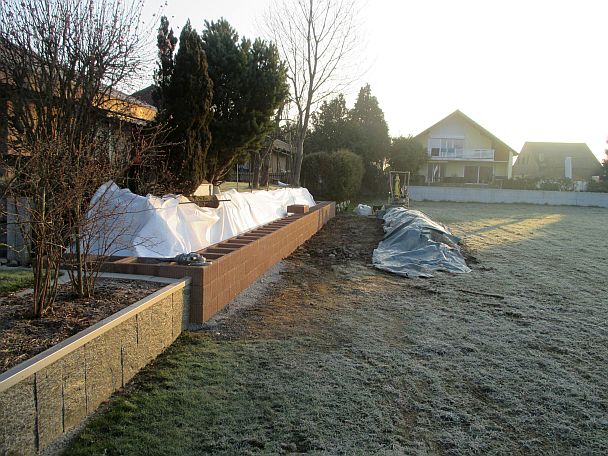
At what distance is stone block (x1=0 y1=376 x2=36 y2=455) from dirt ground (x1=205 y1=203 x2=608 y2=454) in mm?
1838

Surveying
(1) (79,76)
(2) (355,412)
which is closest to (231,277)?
(2) (355,412)

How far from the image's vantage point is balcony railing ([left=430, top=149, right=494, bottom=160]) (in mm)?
43438

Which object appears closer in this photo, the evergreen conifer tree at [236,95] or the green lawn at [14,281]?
the green lawn at [14,281]

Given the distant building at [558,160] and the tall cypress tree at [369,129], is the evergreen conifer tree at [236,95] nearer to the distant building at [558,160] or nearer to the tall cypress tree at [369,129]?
the tall cypress tree at [369,129]

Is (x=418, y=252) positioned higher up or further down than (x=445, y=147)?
further down

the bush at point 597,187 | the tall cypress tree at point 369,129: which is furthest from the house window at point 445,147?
the bush at point 597,187

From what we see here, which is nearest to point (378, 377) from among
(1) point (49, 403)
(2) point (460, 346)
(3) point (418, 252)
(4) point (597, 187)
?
(2) point (460, 346)

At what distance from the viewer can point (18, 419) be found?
268cm

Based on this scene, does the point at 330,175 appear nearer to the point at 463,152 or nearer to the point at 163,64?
the point at 163,64

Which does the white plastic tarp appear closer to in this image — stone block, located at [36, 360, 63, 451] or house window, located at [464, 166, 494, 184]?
stone block, located at [36, 360, 63, 451]

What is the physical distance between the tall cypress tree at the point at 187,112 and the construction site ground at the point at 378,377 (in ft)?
10.4

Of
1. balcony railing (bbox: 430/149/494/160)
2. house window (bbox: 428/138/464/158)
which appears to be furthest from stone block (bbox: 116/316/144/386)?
house window (bbox: 428/138/464/158)

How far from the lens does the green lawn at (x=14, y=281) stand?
16.1ft

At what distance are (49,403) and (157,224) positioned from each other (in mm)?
3912
